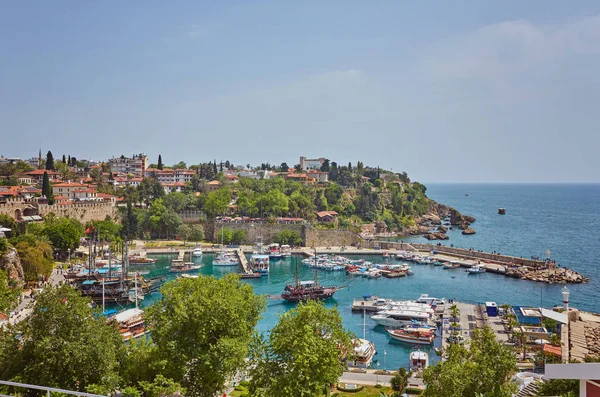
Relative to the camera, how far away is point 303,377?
1195 centimetres

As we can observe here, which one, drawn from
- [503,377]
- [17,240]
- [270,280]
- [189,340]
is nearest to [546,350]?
[503,377]

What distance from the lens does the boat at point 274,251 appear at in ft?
159

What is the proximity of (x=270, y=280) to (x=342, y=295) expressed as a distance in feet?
22.6

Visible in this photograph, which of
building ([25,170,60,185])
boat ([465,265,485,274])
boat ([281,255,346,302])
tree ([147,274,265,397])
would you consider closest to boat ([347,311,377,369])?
tree ([147,274,265,397])

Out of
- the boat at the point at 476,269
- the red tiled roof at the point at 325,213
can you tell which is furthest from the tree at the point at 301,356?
the red tiled roof at the point at 325,213

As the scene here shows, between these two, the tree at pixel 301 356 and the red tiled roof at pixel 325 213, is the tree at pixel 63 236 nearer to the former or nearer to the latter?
the red tiled roof at pixel 325 213

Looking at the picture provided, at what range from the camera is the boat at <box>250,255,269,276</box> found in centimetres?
4100

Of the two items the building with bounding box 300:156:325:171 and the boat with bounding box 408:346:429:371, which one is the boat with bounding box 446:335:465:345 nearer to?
the boat with bounding box 408:346:429:371

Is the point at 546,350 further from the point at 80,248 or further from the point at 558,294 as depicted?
the point at 80,248

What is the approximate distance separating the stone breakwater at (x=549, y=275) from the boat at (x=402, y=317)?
15737 millimetres

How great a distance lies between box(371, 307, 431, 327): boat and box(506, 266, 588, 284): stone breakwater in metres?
15.7

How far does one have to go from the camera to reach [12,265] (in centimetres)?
2917

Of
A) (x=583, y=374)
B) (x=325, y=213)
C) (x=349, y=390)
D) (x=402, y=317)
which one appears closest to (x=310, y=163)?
(x=325, y=213)

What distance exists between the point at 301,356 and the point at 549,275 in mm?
33702
